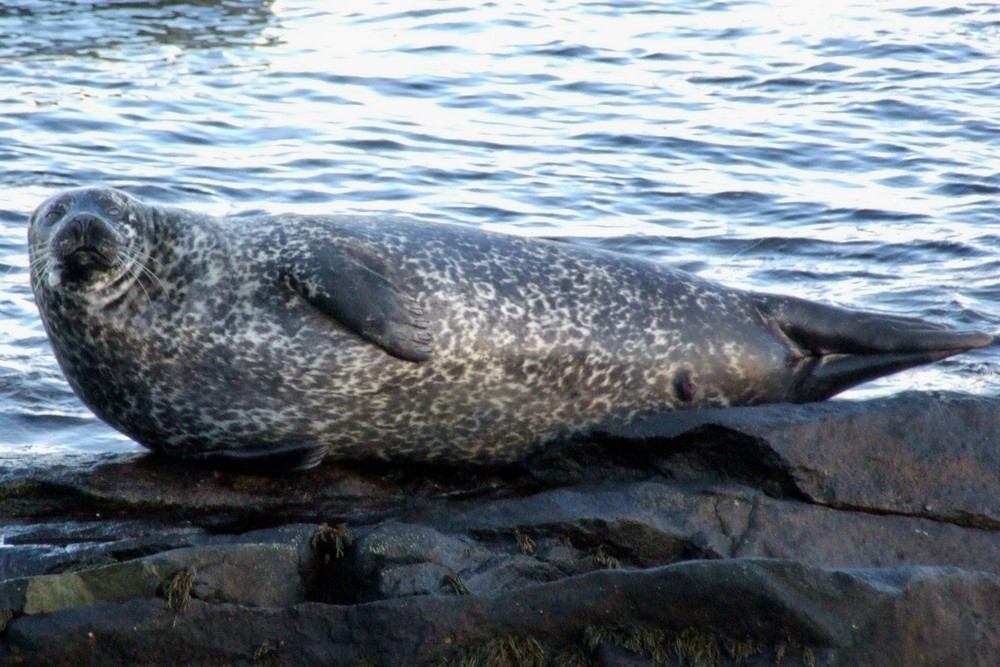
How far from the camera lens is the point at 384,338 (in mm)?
6504

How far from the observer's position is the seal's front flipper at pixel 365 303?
652 centimetres

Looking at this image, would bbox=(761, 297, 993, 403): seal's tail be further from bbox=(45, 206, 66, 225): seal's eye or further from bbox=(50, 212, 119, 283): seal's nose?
bbox=(45, 206, 66, 225): seal's eye

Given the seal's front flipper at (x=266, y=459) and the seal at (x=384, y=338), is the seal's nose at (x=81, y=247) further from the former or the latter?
the seal's front flipper at (x=266, y=459)

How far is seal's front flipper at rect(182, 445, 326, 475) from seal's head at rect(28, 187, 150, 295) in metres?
0.87

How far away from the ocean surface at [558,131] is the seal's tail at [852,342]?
1431mm

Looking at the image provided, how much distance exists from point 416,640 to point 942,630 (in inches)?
71.5

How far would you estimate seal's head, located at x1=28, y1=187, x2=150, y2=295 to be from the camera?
6566 millimetres

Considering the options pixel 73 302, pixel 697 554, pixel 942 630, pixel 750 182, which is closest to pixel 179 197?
pixel 750 182

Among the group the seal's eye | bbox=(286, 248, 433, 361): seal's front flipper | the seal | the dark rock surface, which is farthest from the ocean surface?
bbox=(286, 248, 433, 361): seal's front flipper

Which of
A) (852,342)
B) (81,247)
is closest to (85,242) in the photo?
(81,247)

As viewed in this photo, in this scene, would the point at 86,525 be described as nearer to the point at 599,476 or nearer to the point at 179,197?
the point at 599,476

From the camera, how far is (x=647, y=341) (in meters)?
7.16

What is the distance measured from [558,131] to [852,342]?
7.86m

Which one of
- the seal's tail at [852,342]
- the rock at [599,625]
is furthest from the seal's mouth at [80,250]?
the seal's tail at [852,342]
